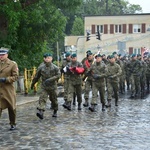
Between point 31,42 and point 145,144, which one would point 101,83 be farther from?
point 31,42

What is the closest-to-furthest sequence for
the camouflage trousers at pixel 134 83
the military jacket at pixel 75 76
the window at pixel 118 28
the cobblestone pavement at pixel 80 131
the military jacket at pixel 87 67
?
the cobblestone pavement at pixel 80 131, the military jacket at pixel 75 76, the military jacket at pixel 87 67, the camouflage trousers at pixel 134 83, the window at pixel 118 28

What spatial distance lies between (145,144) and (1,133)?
10.7ft

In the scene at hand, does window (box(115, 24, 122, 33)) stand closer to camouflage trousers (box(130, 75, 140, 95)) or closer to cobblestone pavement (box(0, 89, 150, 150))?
camouflage trousers (box(130, 75, 140, 95))

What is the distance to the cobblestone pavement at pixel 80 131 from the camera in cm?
900

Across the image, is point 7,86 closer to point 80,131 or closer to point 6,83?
point 6,83

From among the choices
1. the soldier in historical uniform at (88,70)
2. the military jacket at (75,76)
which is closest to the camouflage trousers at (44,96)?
the military jacket at (75,76)

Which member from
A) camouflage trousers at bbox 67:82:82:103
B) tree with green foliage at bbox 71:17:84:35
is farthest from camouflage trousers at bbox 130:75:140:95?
tree with green foliage at bbox 71:17:84:35

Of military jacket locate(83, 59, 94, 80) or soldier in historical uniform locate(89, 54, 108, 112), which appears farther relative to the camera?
military jacket locate(83, 59, 94, 80)

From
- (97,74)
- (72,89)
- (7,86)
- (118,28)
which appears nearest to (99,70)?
(97,74)

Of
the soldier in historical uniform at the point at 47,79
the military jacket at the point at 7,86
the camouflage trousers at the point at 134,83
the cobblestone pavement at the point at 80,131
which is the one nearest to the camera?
the cobblestone pavement at the point at 80,131

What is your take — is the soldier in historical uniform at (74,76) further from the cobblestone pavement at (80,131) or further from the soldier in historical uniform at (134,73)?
the soldier in historical uniform at (134,73)

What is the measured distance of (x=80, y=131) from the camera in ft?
34.9

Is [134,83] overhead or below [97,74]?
below

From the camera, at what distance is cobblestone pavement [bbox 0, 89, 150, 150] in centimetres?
900
